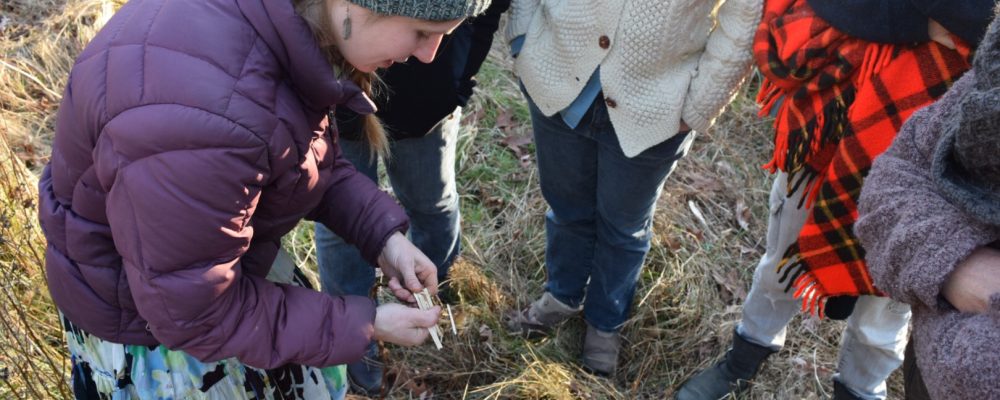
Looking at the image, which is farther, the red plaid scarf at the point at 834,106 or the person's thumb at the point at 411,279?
the person's thumb at the point at 411,279

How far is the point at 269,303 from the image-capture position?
1500 millimetres

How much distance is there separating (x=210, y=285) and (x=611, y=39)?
1237 mm

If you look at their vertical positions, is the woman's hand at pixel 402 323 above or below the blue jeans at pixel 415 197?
above

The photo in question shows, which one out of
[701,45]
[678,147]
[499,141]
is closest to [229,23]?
[701,45]

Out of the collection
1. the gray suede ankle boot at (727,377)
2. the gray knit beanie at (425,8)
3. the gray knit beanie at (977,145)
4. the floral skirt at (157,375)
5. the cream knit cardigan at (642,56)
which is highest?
the gray knit beanie at (425,8)

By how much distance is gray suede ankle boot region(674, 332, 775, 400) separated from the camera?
105 inches

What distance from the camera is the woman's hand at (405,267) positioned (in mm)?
1831

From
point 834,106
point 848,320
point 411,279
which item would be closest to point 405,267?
point 411,279

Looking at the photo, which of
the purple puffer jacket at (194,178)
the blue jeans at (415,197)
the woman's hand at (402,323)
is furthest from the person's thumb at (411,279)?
the blue jeans at (415,197)

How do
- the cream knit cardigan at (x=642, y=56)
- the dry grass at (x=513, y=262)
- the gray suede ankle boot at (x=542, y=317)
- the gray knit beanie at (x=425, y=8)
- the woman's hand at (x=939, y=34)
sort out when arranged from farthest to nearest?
the gray suede ankle boot at (x=542, y=317), the dry grass at (x=513, y=262), the cream knit cardigan at (x=642, y=56), the woman's hand at (x=939, y=34), the gray knit beanie at (x=425, y=8)

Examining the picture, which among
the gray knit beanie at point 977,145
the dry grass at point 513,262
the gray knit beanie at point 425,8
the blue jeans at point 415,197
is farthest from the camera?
the dry grass at point 513,262

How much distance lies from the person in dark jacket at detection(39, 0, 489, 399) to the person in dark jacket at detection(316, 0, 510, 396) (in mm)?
513

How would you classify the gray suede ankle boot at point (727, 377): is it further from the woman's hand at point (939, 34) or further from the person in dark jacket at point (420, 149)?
the woman's hand at point (939, 34)

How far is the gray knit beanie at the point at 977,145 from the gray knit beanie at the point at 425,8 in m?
0.82
